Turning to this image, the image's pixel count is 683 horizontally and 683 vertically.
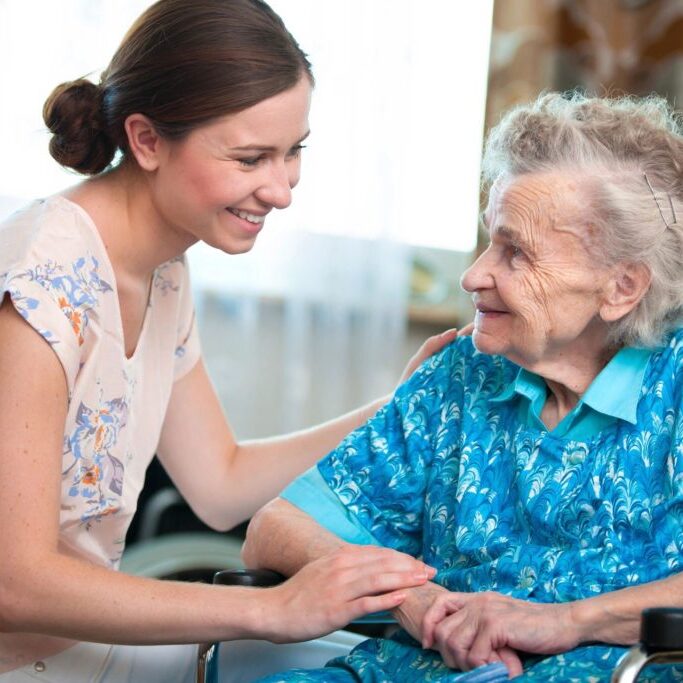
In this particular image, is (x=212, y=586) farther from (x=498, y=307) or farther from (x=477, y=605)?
(x=498, y=307)

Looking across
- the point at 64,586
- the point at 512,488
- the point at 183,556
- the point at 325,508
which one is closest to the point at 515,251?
the point at 512,488

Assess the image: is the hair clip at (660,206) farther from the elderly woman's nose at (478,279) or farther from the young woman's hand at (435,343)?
the young woman's hand at (435,343)

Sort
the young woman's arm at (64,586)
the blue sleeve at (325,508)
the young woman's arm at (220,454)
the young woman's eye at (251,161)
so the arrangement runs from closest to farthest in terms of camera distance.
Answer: the young woman's arm at (64,586) → the young woman's eye at (251,161) → the blue sleeve at (325,508) → the young woman's arm at (220,454)

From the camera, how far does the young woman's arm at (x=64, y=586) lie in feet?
4.73

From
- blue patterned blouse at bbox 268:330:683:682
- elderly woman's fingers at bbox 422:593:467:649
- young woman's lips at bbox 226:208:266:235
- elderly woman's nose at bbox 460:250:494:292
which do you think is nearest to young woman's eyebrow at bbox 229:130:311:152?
young woman's lips at bbox 226:208:266:235

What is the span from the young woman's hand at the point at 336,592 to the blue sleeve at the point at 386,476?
0.23m

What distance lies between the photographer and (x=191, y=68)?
1580 mm

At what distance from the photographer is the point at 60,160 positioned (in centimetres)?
174

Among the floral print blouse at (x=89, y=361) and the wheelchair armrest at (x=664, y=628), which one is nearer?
the wheelchair armrest at (x=664, y=628)

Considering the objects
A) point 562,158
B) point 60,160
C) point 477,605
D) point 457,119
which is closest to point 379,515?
point 477,605

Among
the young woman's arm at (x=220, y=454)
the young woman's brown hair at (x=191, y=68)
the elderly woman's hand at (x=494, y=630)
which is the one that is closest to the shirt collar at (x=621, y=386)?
the elderly woman's hand at (x=494, y=630)

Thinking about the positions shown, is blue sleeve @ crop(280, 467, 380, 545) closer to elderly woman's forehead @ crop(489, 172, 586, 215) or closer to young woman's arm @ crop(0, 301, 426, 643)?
young woman's arm @ crop(0, 301, 426, 643)

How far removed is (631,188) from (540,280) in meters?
0.18

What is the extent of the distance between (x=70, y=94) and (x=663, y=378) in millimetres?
961
